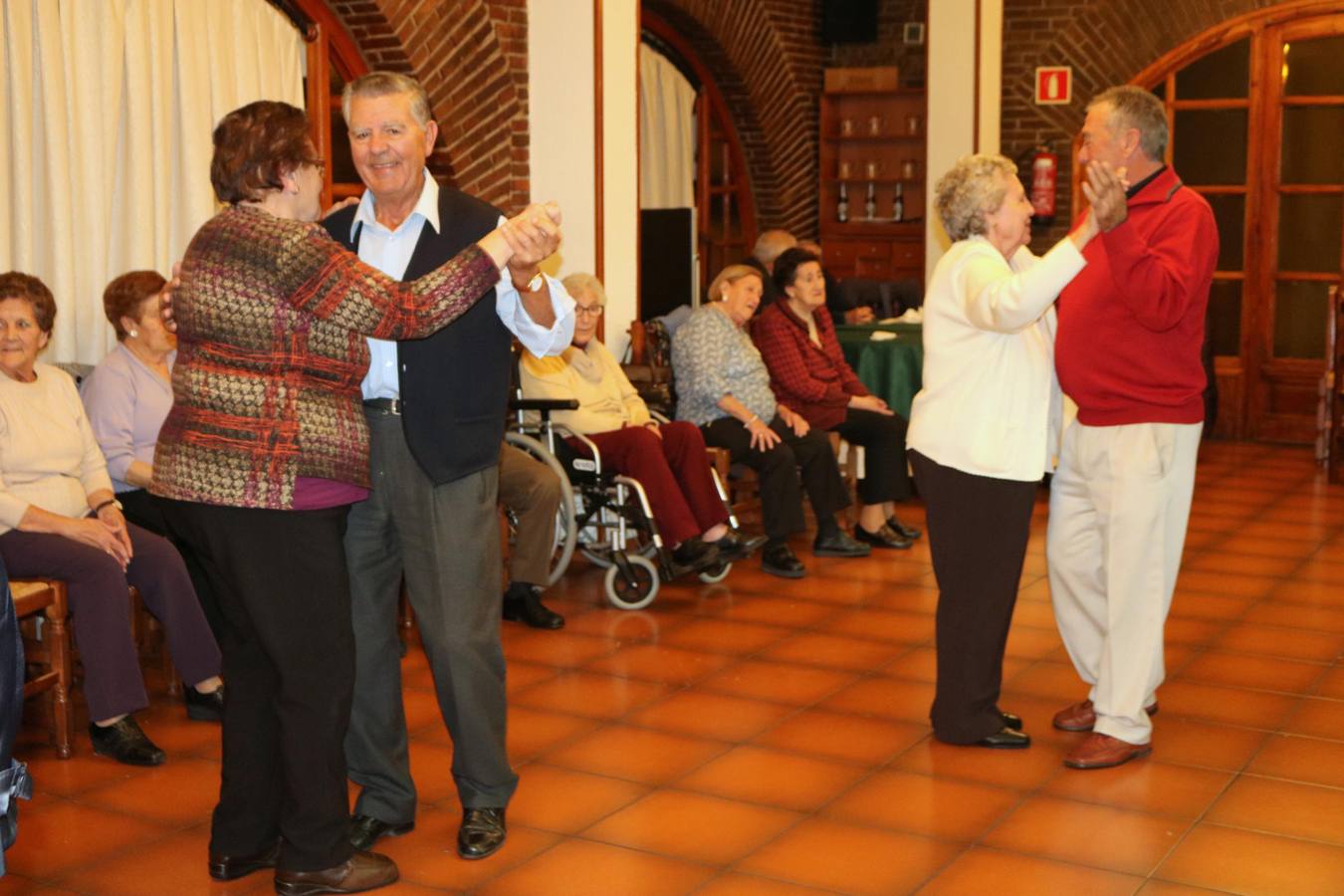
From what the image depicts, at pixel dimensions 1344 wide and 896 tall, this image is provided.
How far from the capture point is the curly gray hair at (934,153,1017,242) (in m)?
3.85

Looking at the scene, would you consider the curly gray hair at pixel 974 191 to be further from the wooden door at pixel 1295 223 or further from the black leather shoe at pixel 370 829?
the wooden door at pixel 1295 223

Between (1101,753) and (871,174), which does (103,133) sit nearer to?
(1101,753)

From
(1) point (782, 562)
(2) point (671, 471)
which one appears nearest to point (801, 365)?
(1) point (782, 562)

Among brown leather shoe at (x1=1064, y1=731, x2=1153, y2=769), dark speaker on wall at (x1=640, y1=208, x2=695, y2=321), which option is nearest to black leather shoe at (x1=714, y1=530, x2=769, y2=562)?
dark speaker on wall at (x1=640, y1=208, x2=695, y2=321)

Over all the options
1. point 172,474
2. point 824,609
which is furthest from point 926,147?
point 172,474

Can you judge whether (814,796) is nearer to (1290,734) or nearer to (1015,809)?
(1015,809)

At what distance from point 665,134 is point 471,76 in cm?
292

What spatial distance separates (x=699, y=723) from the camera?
4238mm

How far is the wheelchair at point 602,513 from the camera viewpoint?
550 cm

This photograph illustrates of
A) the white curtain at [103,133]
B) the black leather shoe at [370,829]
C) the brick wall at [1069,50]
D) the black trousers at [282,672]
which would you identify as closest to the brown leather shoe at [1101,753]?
the black leather shoe at [370,829]

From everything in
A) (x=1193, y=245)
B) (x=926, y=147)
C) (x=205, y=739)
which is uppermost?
(x=926, y=147)

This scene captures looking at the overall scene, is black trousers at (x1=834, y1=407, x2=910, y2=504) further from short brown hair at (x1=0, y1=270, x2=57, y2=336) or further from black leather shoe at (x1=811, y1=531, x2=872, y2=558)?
short brown hair at (x1=0, y1=270, x2=57, y2=336)

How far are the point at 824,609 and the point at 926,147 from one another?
4.96 meters

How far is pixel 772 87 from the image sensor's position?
10.1 m
